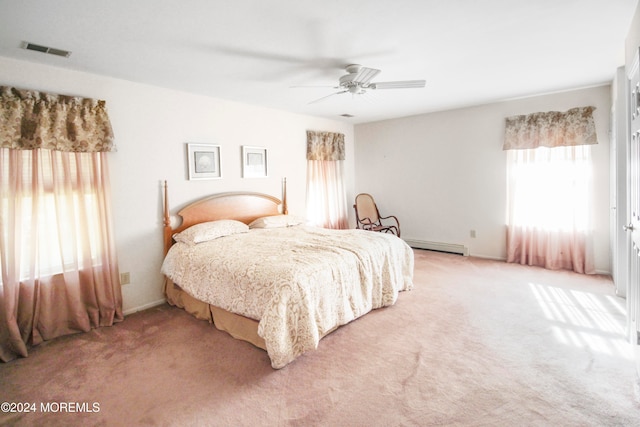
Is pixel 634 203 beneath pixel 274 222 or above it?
above

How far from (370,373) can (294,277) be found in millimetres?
837

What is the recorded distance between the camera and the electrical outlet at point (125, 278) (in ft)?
10.7

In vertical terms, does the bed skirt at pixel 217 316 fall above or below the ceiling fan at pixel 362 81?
below

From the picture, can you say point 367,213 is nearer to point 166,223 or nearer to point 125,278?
point 166,223

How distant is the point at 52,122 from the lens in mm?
2732

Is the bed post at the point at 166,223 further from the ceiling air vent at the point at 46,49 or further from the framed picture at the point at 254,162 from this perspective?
the ceiling air vent at the point at 46,49

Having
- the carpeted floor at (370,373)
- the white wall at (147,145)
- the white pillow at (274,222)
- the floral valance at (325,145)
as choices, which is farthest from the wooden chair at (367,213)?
the carpeted floor at (370,373)

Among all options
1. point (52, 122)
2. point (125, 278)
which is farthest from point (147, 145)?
point (125, 278)

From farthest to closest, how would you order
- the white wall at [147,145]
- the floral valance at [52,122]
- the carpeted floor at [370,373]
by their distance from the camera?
→ the white wall at [147,145], the floral valance at [52,122], the carpeted floor at [370,373]

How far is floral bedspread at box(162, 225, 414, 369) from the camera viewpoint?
2.28m

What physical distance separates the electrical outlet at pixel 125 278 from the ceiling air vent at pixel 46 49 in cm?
204

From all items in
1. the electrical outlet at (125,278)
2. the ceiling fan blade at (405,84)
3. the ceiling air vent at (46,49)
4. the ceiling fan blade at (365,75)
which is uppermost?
the ceiling air vent at (46,49)

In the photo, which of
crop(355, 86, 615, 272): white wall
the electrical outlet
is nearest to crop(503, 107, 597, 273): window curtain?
crop(355, 86, 615, 272): white wall

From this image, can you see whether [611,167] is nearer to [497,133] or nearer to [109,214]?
[497,133]
